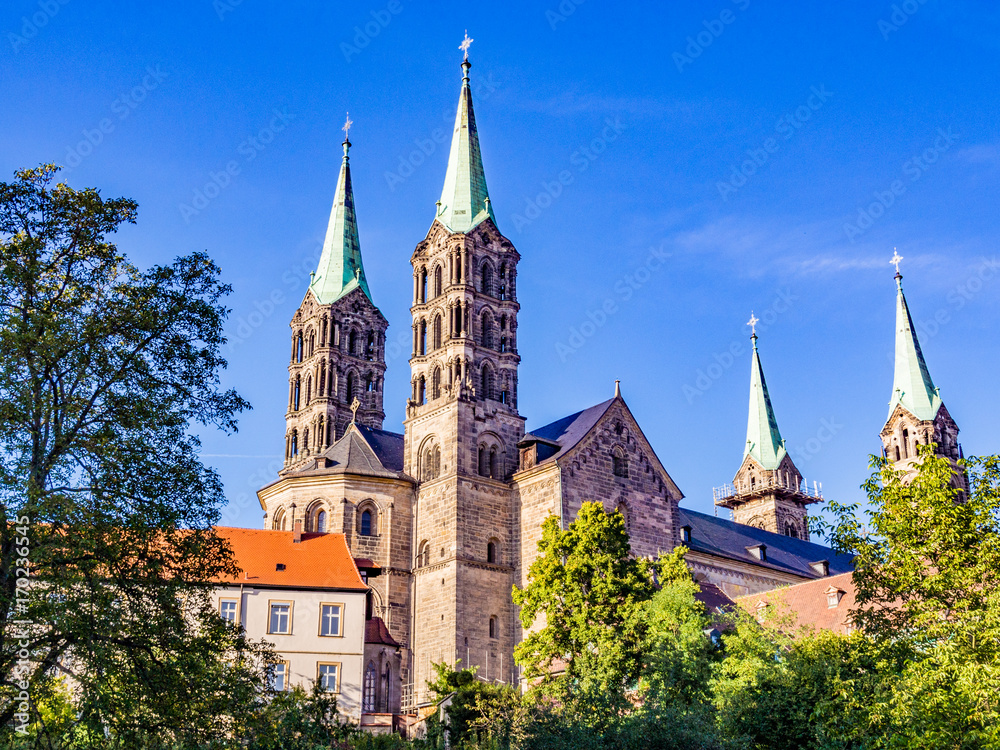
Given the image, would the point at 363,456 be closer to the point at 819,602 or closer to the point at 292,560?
the point at 292,560

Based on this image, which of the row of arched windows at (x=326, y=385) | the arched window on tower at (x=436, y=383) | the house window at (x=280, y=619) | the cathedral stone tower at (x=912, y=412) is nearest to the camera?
the house window at (x=280, y=619)

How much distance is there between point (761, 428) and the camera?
96.0 metres

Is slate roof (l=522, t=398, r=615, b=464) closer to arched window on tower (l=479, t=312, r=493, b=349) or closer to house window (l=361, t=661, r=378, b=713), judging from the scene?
arched window on tower (l=479, t=312, r=493, b=349)

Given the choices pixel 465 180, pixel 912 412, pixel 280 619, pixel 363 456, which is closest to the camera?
pixel 280 619

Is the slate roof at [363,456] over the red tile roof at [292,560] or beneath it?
over

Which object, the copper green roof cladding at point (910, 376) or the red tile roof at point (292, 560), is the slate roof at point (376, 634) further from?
the copper green roof cladding at point (910, 376)

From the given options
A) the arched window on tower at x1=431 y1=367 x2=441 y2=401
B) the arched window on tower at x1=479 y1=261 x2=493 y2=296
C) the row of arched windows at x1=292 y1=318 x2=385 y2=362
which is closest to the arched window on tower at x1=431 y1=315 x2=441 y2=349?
the arched window on tower at x1=431 y1=367 x2=441 y2=401

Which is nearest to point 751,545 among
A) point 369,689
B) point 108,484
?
point 369,689

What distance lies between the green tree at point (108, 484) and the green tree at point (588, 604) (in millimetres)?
19613

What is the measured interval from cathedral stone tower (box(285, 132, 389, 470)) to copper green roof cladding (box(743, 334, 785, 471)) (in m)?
37.2

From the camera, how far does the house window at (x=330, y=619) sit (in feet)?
144

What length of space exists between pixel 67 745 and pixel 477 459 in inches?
1447

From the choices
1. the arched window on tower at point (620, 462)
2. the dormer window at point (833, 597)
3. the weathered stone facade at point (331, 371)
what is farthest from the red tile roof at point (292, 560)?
the dormer window at point (833, 597)

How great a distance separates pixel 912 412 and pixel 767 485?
42.5ft
